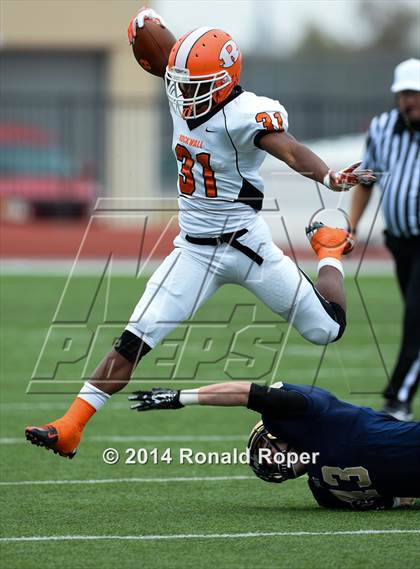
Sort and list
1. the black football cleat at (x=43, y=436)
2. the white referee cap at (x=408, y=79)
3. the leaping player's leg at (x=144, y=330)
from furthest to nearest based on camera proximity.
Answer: the white referee cap at (x=408, y=79) < the leaping player's leg at (x=144, y=330) < the black football cleat at (x=43, y=436)

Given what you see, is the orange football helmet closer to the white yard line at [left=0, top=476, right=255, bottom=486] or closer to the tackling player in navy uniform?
the tackling player in navy uniform

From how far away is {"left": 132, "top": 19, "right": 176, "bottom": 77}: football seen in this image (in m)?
5.87

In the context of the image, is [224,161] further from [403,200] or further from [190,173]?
[403,200]

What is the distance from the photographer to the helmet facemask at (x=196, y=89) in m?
5.23

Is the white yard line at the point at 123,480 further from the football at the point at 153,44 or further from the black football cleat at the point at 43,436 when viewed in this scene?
the football at the point at 153,44

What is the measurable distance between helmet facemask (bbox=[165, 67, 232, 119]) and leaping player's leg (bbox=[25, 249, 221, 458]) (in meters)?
0.66

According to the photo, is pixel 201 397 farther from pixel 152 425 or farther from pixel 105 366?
pixel 152 425

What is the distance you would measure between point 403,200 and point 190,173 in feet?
7.68

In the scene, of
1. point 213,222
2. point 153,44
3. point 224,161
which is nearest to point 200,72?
point 224,161

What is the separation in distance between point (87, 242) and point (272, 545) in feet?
49.8

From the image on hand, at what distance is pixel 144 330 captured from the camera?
17.6 ft

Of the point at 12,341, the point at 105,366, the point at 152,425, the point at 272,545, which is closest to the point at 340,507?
the point at 272,545

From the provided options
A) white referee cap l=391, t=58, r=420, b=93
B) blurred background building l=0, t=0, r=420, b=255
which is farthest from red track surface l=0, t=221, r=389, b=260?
white referee cap l=391, t=58, r=420, b=93

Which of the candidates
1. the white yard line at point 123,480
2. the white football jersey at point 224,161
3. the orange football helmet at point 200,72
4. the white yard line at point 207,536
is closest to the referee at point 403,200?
the white yard line at point 123,480
